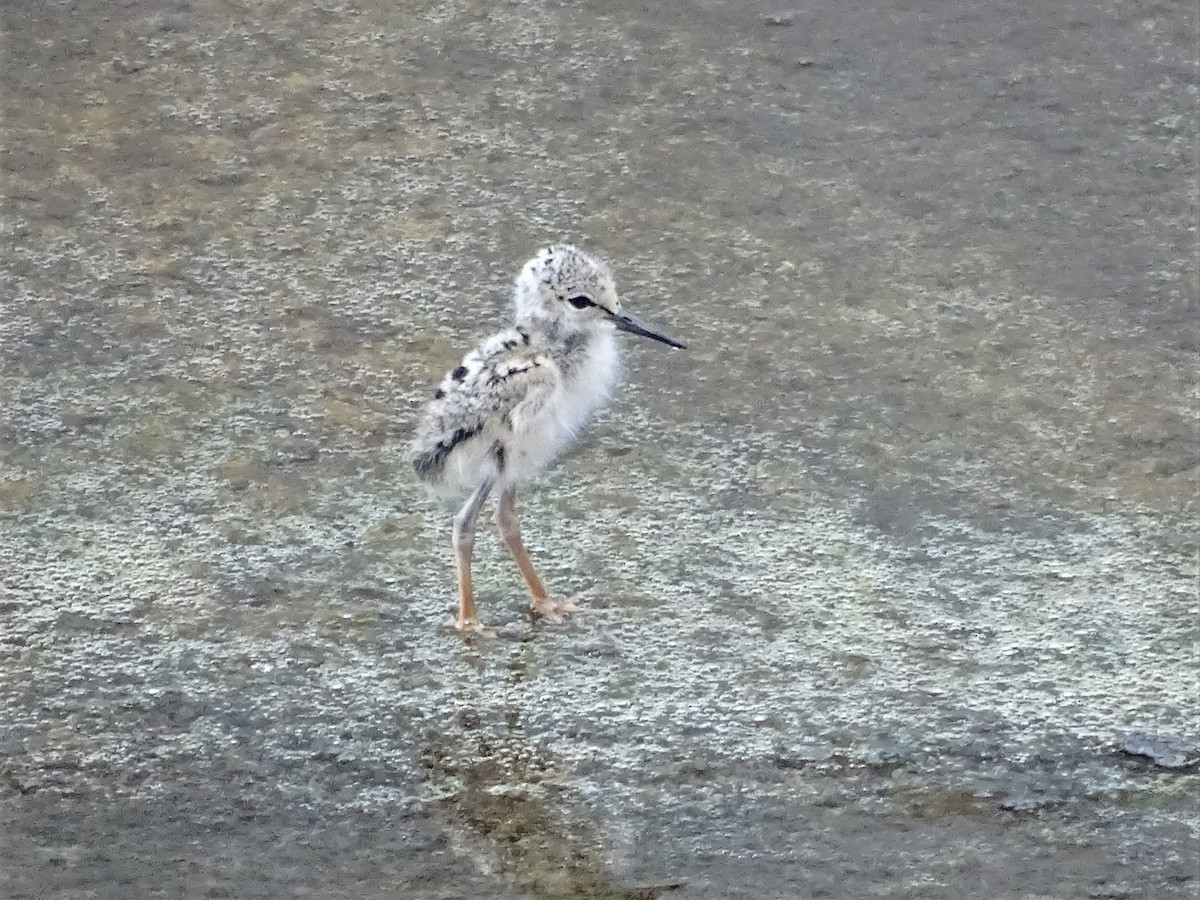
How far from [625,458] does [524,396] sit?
493 millimetres

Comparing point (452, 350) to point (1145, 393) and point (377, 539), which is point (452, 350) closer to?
point (377, 539)

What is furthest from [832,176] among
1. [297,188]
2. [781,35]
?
[297,188]

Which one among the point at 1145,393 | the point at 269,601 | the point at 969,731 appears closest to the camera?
the point at 969,731

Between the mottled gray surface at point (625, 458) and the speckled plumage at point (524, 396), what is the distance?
17 centimetres

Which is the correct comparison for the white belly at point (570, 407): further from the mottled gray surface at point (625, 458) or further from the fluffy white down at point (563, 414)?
the mottled gray surface at point (625, 458)

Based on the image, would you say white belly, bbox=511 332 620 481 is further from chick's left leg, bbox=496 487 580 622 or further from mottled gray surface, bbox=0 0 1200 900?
mottled gray surface, bbox=0 0 1200 900

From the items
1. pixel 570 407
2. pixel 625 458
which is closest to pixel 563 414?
pixel 570 407

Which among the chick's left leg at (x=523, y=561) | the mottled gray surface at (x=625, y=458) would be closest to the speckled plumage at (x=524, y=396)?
the chick's left leg at (x=523, y=561)

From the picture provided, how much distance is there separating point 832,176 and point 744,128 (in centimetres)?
28

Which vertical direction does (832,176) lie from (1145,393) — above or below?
above

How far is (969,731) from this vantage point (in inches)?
94.7

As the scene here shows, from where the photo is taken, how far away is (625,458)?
3.03 metres

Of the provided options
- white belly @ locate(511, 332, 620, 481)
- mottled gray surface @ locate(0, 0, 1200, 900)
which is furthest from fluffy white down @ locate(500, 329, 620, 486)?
mottled gray surface @ locate(0, 0, 1200, 900)

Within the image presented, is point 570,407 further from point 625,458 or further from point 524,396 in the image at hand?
point 625,458
